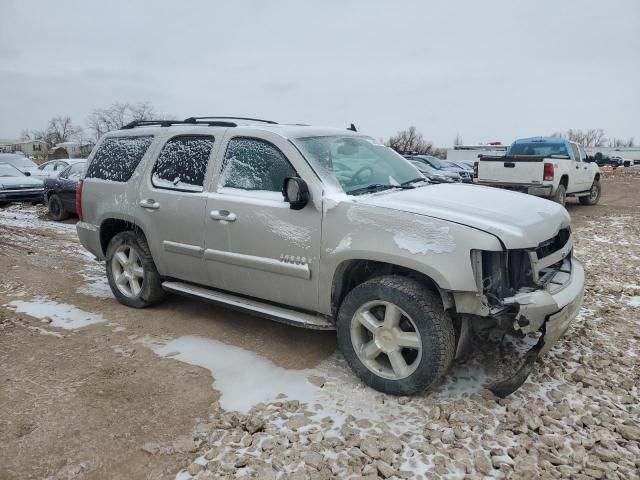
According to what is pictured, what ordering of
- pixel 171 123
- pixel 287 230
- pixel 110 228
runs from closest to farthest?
pixel 287 230 < pixel 171 123 < pixel 110 228

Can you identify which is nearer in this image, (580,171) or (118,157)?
(118,157)

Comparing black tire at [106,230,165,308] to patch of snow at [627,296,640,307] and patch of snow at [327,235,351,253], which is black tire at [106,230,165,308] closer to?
patch of snow at [327,235,351,253]

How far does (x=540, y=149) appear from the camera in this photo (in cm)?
1296

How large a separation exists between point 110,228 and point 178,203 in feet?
4.42

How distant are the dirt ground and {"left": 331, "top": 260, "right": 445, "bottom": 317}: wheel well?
2.13ft

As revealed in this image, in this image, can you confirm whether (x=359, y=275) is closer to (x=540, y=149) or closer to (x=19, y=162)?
(x=540, y=149)

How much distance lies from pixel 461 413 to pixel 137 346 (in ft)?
8.69

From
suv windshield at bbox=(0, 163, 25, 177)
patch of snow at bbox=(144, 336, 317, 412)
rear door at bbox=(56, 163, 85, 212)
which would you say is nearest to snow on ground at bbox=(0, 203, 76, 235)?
rear door at bbox=(56, 163, 85, 212)

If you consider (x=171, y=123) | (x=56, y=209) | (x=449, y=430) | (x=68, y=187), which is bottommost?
(x=449, y=430)

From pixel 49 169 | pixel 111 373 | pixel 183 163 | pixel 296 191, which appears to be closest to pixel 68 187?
pixel 49 169

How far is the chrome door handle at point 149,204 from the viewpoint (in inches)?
172

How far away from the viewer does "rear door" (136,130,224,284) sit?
4109 mm

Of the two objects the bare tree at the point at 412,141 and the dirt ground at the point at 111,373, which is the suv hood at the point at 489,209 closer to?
the dirt ground at the point at 111,373

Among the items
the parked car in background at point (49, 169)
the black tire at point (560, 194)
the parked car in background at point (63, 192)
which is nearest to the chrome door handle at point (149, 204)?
the parked car in background at point (63, 192)
